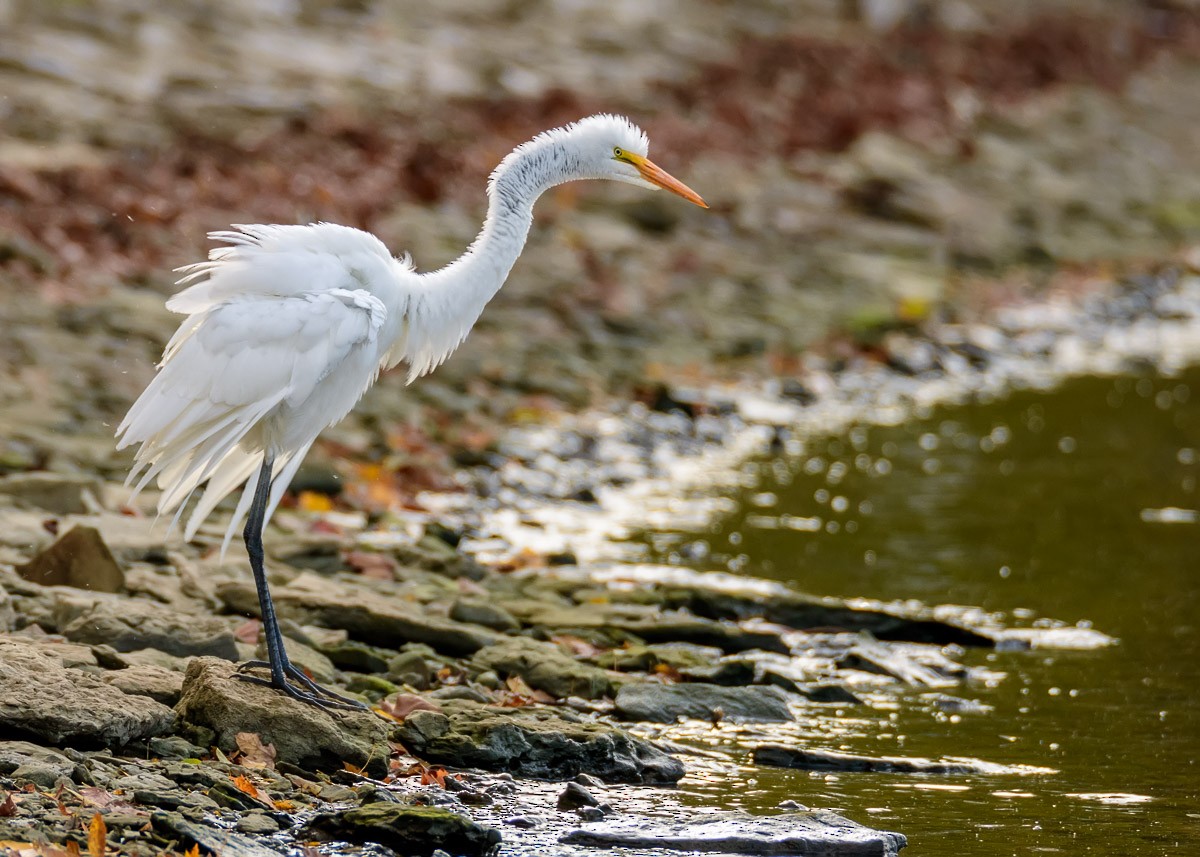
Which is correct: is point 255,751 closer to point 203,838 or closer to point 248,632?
point 203,838

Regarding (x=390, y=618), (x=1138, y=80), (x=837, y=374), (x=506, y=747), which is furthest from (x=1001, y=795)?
(x=1138, y=80)

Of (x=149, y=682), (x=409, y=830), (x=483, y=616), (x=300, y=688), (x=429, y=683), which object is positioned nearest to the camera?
(x=409, y=830)

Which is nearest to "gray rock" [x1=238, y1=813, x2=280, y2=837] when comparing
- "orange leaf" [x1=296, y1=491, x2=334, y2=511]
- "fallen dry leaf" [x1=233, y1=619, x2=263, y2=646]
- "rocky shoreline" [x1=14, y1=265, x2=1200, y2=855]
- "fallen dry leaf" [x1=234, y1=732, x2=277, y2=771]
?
"rocky shoreline" [x1=14, y1=265, x2=1200, y2=855]

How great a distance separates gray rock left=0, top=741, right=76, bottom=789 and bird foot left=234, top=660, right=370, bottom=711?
2.76ft

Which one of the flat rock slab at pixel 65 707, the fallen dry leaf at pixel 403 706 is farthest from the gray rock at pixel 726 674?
the flat rock slab at pixel 65 707

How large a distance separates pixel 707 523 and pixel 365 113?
884 cm

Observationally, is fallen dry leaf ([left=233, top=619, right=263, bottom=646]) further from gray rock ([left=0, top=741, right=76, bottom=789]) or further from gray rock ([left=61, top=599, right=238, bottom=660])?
gray rock ([left=0, top=741, right=76, bottom=789])

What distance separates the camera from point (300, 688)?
597 cm

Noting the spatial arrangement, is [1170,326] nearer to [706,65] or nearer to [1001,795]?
[706,65]

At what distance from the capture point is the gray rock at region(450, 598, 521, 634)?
7.40m

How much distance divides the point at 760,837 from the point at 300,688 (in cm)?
179

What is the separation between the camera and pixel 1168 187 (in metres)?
21.4

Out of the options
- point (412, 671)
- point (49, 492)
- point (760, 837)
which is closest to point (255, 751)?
point (412, 671)

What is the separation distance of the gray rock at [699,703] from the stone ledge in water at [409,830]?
1723 millimetres
